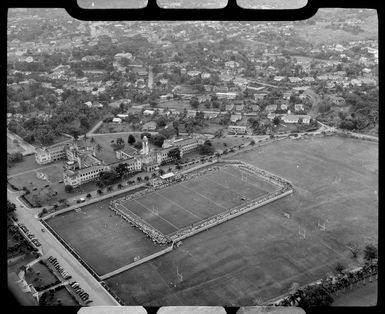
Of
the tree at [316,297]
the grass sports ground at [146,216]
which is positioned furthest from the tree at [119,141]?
the tree at [316,297]

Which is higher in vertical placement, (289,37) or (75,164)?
(289,37)

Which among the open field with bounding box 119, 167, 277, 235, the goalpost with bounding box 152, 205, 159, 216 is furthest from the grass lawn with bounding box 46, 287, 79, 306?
the goalpost with bounding box 152, 205, 159, 216

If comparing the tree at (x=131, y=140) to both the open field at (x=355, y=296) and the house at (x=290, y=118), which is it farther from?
the open field at (x=355, y=296)

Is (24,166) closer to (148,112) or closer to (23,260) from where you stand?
(23,260)

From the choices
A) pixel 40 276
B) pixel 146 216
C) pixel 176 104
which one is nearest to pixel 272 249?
pixel 146 216

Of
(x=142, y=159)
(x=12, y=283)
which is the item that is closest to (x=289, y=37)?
(x=142, y=159)

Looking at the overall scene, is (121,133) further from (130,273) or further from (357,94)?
(357,94)
